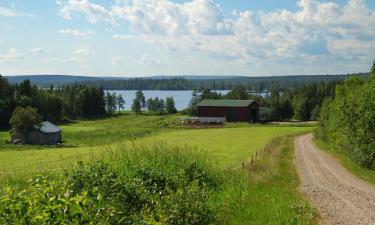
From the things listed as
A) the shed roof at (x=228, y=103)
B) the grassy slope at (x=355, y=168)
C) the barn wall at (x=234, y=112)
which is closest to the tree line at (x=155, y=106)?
the shed roof at (x=228, y=103)

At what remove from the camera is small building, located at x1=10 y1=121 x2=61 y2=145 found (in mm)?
75562

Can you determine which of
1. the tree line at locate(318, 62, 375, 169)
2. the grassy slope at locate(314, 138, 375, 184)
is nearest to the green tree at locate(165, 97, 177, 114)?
the grassy slope at locate(314, 138, 375, 184)

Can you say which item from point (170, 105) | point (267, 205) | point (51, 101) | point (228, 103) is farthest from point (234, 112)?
point (267, 205)

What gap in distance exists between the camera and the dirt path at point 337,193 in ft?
53.2

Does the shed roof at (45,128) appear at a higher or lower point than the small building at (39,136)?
higher

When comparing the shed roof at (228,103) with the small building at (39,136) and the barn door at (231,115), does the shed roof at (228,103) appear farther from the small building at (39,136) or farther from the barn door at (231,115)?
the small building at (39,136)

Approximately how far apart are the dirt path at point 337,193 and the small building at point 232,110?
A: 76.4 meters

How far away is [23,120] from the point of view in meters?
74.2

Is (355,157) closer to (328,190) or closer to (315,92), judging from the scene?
(328,190)

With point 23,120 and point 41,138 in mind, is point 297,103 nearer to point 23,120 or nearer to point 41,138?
point 41,138

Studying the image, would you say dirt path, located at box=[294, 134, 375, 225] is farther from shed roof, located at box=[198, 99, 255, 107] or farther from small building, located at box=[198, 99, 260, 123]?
shed roof, located at box=[198, 99, 255, 107]

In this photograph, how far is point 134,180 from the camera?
45.8 feet

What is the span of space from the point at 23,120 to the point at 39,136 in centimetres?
398

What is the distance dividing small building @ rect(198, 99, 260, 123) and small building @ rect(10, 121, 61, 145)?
153 ft
